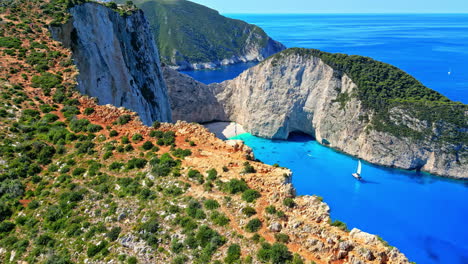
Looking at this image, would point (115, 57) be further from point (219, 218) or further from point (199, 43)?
point (199, 43)

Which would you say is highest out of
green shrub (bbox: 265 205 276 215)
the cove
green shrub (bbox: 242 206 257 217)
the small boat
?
green shrub (bbox: 265 205 276 215)

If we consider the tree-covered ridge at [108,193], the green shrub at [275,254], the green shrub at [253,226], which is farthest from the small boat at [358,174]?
the green shrub at [275,254]

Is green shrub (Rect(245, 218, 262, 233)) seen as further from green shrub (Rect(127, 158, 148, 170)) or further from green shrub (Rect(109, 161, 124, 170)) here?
green shrub (Rect(109, 161, 124, 170))

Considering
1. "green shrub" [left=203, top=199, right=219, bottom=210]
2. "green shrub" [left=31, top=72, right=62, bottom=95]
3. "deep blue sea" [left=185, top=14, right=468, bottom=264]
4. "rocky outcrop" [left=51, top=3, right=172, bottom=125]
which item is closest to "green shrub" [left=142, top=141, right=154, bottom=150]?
"green shrub" [left=203, top=199, right=219, bottom=210]

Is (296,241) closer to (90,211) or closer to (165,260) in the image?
(165,260)

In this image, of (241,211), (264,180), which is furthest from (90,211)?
(264,180)
